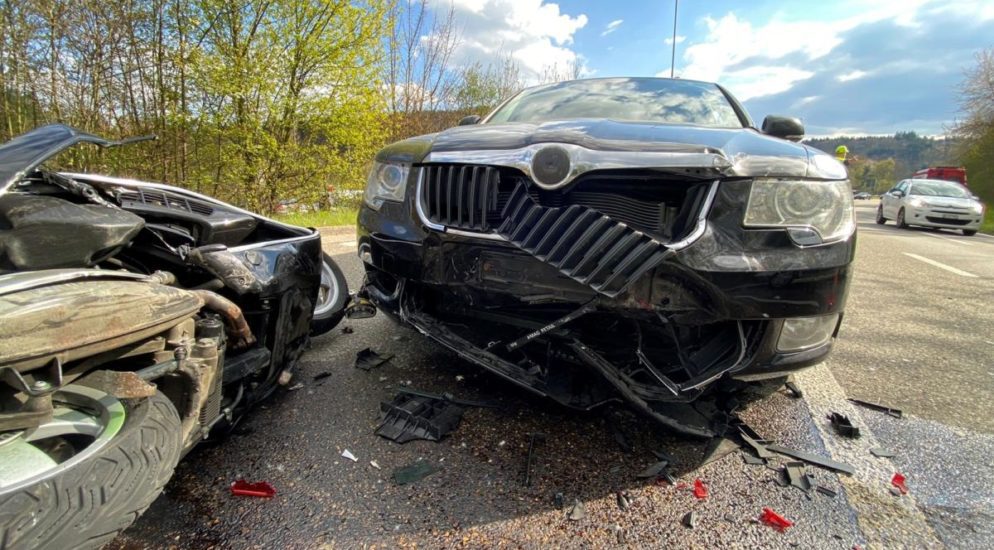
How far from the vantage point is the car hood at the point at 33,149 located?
4.18 feet

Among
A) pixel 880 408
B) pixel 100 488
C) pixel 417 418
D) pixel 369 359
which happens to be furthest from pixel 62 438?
pixel 880 408

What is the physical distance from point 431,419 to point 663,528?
3.22 ft

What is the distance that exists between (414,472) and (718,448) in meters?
1.21

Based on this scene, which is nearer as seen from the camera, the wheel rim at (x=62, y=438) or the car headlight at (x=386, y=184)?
the wheel rim at (x=62, y=438)

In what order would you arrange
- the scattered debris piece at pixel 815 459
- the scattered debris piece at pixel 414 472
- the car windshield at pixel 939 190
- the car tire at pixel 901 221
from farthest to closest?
1. the car tire at pixel 901 221
2. the car windshield at pixel 939 190
3. the scattered debris piece at pixel 815 459
4. the scattered debris piece at pixel 414 472

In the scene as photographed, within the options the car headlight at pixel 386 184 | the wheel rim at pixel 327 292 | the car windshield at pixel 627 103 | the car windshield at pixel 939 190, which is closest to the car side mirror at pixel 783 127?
the car windshield at pixel 627 103

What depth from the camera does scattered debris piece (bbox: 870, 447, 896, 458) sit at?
6.48ft

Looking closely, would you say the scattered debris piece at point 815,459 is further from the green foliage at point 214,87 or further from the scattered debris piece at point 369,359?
the green foliage at point 214,87

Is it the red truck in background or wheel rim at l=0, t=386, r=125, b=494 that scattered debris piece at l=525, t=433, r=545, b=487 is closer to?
wheel rim at l=0, t=386, r=125, b=494

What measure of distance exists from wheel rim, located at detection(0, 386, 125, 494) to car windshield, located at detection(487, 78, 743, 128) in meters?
2.38

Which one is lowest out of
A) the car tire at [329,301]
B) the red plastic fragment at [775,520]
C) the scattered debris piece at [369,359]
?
the red plastic fragment at [775,520]

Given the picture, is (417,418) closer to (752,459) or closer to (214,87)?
(752,459)

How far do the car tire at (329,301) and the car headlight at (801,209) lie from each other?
2200 millimetres

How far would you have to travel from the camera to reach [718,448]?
1.93 metres
